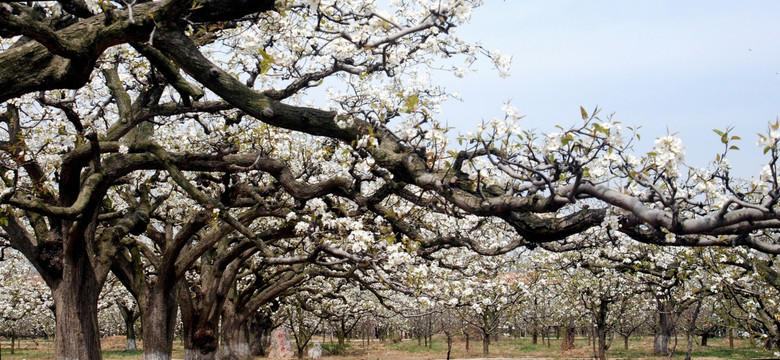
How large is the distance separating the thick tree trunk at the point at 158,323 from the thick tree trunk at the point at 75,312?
2196 millimetres

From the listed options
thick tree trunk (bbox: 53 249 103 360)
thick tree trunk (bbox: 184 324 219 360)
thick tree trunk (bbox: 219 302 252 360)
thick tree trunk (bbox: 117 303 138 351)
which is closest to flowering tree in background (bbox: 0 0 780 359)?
thick tree trunk (bbox: 53 249 103 360)

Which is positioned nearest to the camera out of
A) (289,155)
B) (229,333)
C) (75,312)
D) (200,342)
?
(75,312)

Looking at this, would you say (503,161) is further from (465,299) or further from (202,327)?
(202,327)

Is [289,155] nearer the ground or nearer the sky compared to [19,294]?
nearer the sky

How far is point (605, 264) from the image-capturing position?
53.7ft

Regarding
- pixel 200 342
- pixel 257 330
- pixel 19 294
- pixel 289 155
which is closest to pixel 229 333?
pixel 200 342

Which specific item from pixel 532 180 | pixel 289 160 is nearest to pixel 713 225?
pixel 532 180

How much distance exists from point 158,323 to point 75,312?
2.68m

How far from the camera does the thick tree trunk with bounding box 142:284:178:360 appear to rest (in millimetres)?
12086

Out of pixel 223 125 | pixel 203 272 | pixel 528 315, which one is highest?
pixel 223 125

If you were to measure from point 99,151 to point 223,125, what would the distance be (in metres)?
1.91

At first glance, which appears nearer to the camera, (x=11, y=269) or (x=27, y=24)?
(x=27, y=24)

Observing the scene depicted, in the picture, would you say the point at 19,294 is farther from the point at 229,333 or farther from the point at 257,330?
the point at 229,333

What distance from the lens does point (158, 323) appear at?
1219cm
